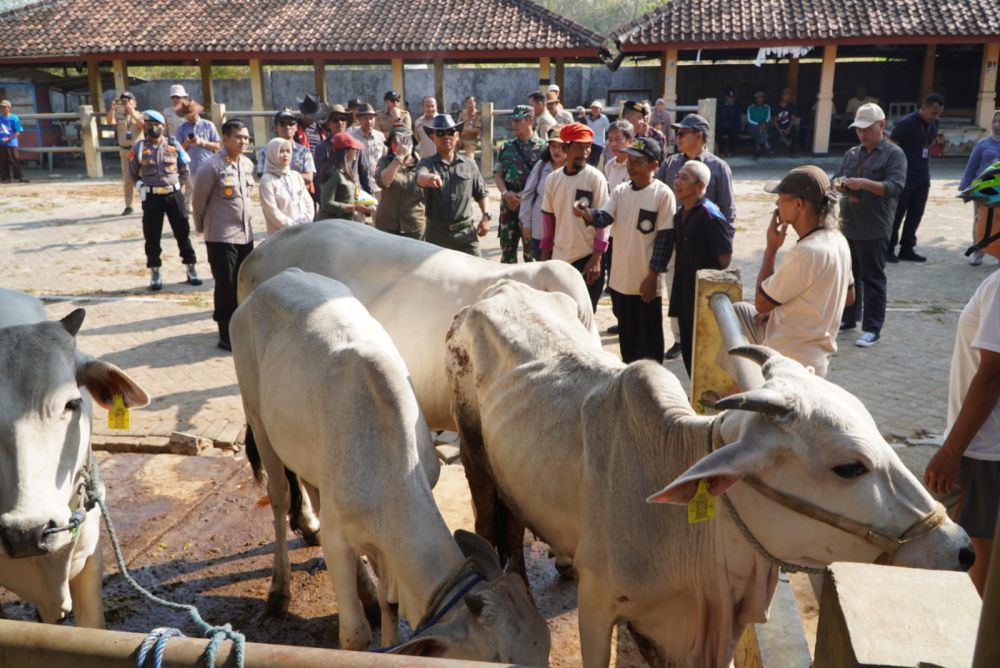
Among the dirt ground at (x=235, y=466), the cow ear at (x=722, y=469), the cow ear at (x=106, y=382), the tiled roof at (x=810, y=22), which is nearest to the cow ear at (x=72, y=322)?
the cow ear at (x=106, y=382)

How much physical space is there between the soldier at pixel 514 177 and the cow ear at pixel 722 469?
591 cm

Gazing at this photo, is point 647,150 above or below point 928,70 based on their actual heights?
below

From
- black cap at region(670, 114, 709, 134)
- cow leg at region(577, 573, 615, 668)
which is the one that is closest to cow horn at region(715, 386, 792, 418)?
cow leg at region(577, 573, 615, 668)

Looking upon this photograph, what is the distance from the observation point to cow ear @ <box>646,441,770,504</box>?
2.65 meters

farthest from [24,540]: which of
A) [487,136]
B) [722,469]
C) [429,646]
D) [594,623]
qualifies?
[487,136]

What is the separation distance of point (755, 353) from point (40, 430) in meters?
2.59

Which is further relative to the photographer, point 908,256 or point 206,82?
point 206,82

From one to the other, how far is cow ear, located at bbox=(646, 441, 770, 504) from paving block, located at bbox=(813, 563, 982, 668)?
739mm

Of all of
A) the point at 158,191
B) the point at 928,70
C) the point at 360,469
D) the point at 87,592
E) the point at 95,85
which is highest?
the point at 928,70

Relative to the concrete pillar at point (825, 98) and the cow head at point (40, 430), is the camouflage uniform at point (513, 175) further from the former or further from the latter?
the concrete pillar at point (825, 98)

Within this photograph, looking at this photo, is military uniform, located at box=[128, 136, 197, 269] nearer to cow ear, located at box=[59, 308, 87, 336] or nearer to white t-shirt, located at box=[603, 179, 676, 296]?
white t-shirt, located at box=[603, 179, 676, 296]

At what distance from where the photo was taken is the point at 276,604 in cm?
437

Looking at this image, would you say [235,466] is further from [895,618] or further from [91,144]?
[91,144]

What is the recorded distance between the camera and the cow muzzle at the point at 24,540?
2930mm
